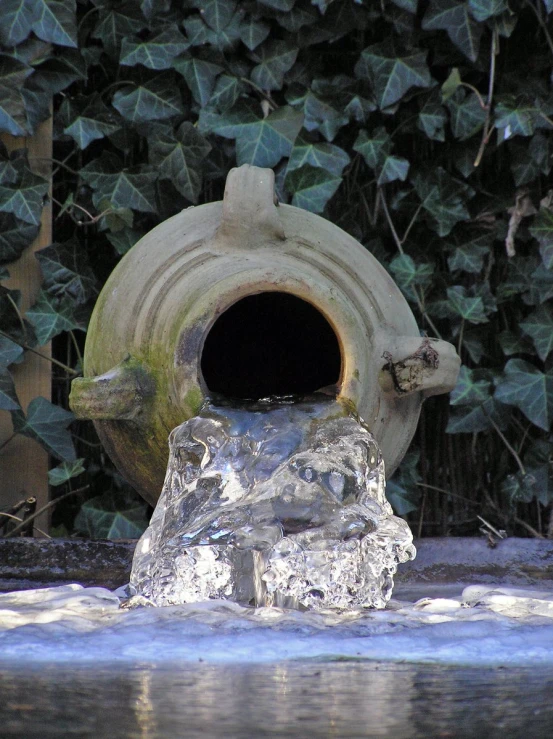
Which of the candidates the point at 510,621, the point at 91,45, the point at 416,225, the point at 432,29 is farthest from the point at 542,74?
the point at 510,621

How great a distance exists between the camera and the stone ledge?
6.69 ft

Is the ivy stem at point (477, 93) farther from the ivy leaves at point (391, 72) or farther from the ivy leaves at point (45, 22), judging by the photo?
the ivy leaves at point (45, 22)

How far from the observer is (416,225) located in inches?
122

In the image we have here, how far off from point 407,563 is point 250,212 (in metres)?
0.79

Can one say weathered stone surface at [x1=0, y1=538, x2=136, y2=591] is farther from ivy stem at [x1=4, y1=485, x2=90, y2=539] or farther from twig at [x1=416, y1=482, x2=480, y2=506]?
twig at [x1=416, y1=482, x2=480, y2=506]

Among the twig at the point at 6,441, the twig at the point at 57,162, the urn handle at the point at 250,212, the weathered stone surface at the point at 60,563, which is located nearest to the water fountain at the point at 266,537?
the urn handle at the point at 250,212

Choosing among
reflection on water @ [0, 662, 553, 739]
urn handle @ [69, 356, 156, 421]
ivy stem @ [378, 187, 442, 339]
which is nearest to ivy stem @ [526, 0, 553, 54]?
ivy stem @ [378, 187, 442, 339]

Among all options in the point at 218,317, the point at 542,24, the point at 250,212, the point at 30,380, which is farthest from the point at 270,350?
the point at 542,24

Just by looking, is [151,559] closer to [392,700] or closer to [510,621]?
[510,621]

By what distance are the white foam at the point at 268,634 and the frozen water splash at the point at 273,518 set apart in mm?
138

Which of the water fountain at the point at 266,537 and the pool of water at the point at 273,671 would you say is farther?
the water fountain at the point at 266,537

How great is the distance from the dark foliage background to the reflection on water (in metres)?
1.73

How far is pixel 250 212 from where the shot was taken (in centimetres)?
210

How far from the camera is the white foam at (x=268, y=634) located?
1223 mm
